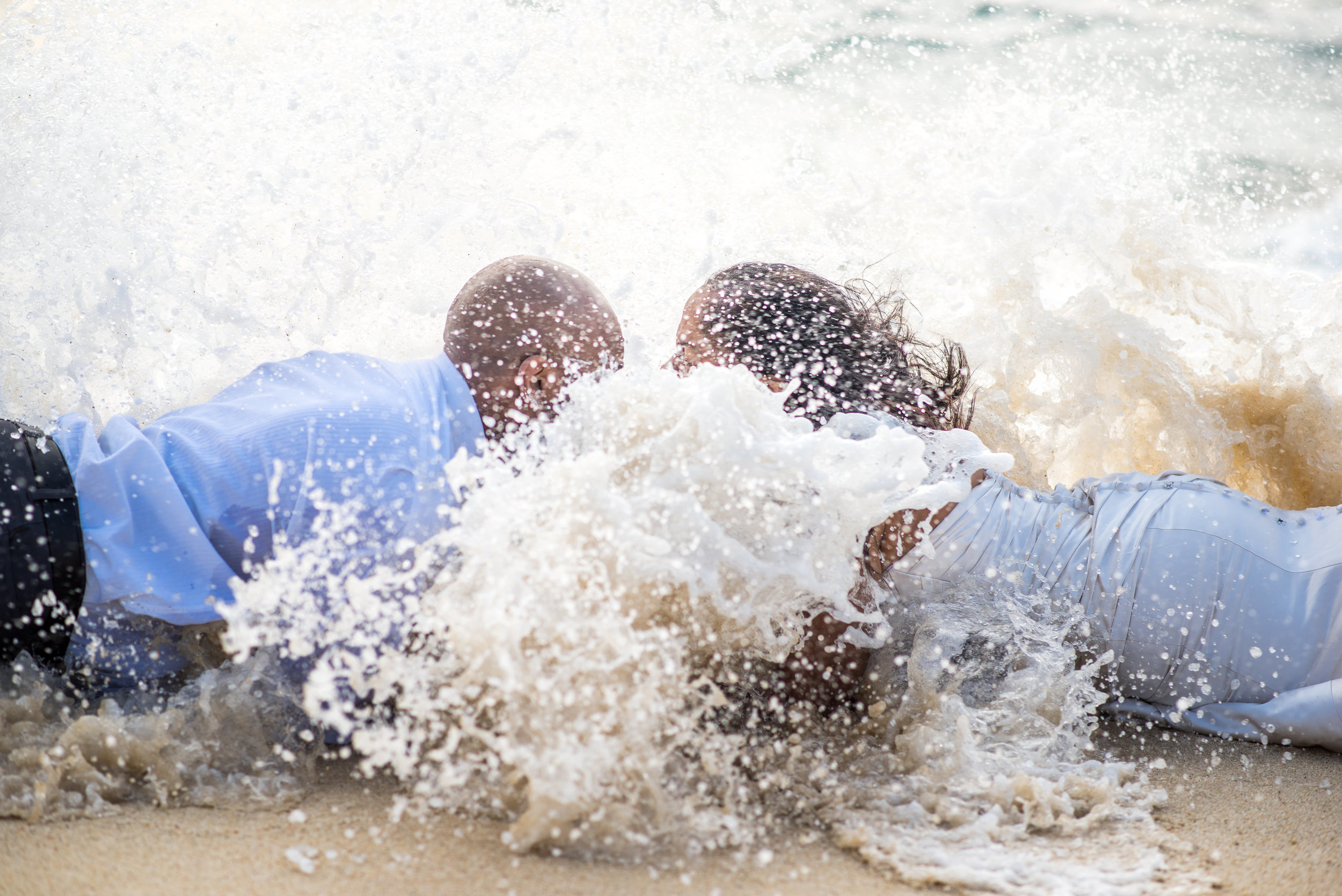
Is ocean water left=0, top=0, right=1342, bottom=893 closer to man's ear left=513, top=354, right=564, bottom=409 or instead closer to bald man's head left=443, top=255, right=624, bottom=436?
bald man's head left=443, top=255, right=624, bottom=436

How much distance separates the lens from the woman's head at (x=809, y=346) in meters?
2.14

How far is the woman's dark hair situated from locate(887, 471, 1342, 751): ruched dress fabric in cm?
36

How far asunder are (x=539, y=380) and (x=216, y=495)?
0.69 meters

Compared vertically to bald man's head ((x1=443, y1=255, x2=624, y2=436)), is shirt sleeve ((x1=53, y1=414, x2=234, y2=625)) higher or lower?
lower

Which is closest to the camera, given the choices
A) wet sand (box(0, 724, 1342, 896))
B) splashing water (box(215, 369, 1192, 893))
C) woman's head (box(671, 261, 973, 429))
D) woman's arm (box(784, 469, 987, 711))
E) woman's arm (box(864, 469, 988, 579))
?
wet sand (box(0, 724, 1342, 896))

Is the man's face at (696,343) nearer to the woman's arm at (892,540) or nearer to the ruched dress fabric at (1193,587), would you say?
the woman's arm at (892,540)

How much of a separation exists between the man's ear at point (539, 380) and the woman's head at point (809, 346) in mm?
316

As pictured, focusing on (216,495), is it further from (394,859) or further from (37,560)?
(394,859)

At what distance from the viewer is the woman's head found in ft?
7.01

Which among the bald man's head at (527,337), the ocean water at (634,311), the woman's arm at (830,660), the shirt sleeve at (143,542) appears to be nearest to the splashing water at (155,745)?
the ocean water at (634,311)

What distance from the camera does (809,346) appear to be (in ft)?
7.29

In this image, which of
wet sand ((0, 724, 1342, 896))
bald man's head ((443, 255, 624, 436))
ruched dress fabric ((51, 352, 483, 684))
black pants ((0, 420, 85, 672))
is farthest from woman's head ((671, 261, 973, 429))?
black pants ((0, 420, 85, 672))

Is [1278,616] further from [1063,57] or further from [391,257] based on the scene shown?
[1063,57]

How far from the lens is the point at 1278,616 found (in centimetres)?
182
